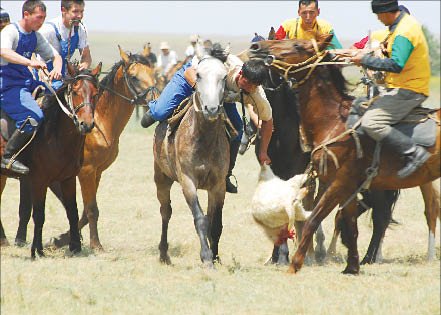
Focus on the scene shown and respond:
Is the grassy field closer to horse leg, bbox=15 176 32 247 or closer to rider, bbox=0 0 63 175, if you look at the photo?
horse leg, bbox=15 176 32 247

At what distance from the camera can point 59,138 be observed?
11914 millimetres

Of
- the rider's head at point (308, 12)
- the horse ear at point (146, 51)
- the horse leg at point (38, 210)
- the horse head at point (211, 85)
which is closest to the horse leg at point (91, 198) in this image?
the horse leg at point (38, 210)

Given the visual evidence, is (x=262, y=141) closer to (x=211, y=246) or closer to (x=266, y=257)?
(x=211, y=246)

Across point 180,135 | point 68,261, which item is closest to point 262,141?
point 180,135

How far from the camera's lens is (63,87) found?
39.6 ft

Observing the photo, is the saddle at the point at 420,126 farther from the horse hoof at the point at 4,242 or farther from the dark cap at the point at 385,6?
the horse hoof at the point at 4,242

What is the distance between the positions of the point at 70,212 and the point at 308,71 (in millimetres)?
3960

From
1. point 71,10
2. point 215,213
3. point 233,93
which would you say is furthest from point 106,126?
point 233,93

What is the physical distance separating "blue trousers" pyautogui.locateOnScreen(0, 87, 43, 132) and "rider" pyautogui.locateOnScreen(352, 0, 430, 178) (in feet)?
13.1

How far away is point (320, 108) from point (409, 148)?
45.6 inches

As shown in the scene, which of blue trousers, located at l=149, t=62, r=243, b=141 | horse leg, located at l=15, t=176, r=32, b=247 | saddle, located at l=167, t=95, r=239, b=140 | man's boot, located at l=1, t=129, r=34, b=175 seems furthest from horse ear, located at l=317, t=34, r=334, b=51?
horse leg, located at l=15, t=176, r=32, b=247

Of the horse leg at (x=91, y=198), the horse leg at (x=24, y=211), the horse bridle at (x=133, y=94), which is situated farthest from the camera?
the horse bridle at (x=133, y=94)

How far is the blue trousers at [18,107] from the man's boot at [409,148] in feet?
14.0

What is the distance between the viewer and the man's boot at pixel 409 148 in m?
9.96
